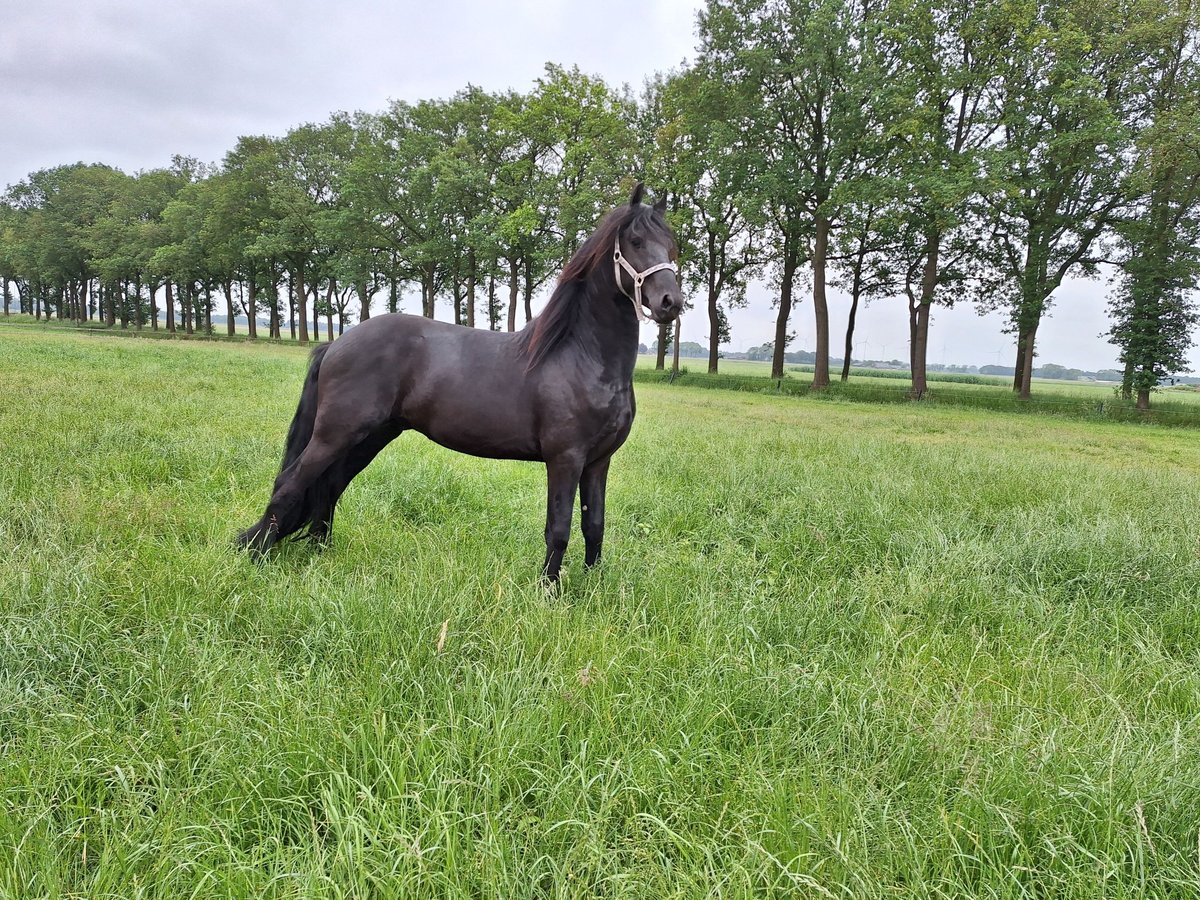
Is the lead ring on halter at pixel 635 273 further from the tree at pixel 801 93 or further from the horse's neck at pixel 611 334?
the tree at pixel 801 93

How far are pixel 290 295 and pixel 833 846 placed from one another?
2272 inches

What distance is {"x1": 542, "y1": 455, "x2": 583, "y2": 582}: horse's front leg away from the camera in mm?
3197

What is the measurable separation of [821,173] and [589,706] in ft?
89.5

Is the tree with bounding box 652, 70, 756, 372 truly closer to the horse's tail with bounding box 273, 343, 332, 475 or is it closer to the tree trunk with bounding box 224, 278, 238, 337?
the horse's tail with bounding box 273, 343, 332, 475

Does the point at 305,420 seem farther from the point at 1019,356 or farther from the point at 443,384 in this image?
the point at 1019,356

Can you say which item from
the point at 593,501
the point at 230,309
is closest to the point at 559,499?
the point at 593,501

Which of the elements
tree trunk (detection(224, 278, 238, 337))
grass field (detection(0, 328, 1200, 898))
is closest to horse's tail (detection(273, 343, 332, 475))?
grass field (detection(0, 328, 1200, 898))

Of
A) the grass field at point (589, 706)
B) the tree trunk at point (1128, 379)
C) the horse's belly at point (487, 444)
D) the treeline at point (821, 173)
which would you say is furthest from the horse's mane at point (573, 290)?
the tree trunk at point (1128, 379)

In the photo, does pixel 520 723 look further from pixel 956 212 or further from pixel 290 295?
pixel 290 295

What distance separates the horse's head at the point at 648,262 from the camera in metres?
2.81

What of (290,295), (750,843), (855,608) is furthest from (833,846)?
(290,295)

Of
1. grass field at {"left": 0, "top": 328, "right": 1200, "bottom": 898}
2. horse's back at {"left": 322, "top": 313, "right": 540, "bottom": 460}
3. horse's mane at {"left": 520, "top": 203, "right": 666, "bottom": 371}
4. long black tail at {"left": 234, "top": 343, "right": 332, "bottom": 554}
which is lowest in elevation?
grass field at {"left": 0, "top": 328, "right": 1200, "bottom": 898}

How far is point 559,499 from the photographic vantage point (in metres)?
3.22

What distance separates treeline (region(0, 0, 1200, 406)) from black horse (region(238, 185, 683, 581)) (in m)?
16.4
